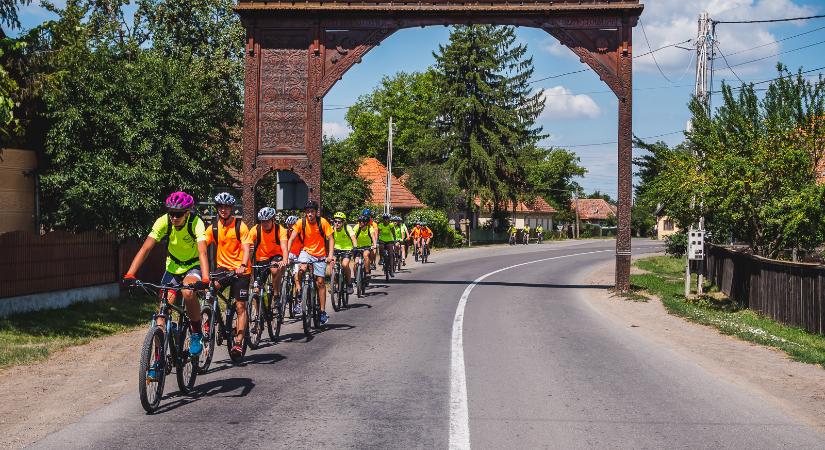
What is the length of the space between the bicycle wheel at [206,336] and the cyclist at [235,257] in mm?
533

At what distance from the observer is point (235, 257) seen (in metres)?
9.94

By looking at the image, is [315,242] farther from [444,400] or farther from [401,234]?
[401,234]

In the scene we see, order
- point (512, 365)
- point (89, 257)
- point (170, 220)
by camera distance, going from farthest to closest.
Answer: point (89, 257) → point (512, 365) → point (170, 220)

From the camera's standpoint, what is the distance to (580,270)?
116 feet

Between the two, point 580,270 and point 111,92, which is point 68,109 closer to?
point 111,92

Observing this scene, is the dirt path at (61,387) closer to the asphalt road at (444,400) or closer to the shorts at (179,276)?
the asphalt road at (444,400)

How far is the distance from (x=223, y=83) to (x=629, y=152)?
22.3m

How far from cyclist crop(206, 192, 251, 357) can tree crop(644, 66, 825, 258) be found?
14.0m

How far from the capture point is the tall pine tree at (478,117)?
62.2 meters

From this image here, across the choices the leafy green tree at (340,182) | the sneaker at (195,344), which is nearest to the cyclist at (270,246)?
the sneaker at (195,344)

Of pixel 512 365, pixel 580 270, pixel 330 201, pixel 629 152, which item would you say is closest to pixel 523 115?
pixel 330 201

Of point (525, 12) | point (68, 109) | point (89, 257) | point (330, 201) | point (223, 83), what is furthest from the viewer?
point (330, 201)

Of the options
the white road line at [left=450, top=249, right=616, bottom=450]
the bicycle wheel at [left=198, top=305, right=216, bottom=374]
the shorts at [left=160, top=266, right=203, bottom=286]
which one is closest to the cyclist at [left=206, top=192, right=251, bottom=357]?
the bicycle wheel at [left=198, top=305, right=216, bottom=374]

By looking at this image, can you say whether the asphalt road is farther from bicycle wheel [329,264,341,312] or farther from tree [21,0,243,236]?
tree [21,0,243,236]
